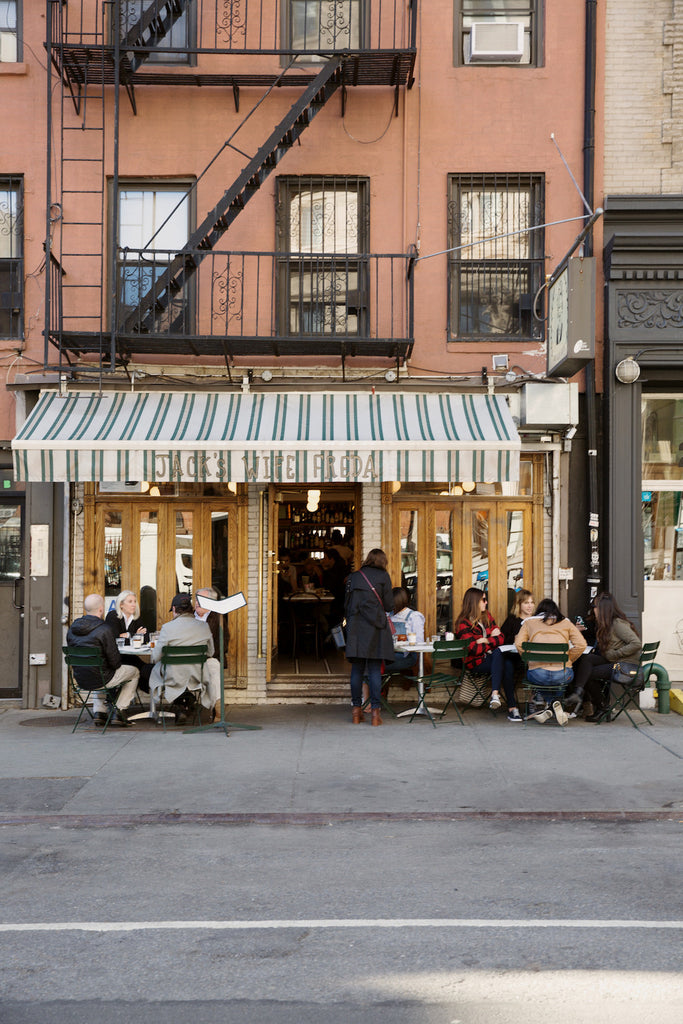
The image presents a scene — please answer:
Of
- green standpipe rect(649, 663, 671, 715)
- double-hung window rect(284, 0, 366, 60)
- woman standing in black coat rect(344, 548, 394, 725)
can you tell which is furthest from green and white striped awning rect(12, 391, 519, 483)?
double-hung window rect(284, 0, 366, 60)

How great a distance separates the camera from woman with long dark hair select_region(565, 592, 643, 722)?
10.9m

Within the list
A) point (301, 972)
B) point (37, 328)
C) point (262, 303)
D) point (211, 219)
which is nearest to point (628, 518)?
point (262, 303)

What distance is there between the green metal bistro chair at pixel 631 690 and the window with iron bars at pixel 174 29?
8.85m

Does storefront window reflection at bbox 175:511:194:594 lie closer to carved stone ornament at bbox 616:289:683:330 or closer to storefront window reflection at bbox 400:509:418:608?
storefront window reflection at bbox 400:509:418:608

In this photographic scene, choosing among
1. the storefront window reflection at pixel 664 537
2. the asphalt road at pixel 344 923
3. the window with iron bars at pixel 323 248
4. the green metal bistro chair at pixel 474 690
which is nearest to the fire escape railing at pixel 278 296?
the window with iron bars at pixel 323 248

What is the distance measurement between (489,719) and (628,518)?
117 inches

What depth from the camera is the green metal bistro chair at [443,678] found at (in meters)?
10.7

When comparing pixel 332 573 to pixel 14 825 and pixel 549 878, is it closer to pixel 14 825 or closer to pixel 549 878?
pixel 14 825

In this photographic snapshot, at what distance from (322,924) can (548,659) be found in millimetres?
5786

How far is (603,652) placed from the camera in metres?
10.9

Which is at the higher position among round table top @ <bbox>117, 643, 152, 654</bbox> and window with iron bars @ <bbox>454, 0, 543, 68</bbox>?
window with iron bars @ <bbox>454, 0, 543, 68</bbox>

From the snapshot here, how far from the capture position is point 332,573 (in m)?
16.4

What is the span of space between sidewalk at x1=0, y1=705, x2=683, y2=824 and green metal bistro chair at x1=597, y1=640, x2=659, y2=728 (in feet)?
0.47

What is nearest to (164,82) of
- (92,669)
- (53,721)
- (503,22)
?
(503,22)
